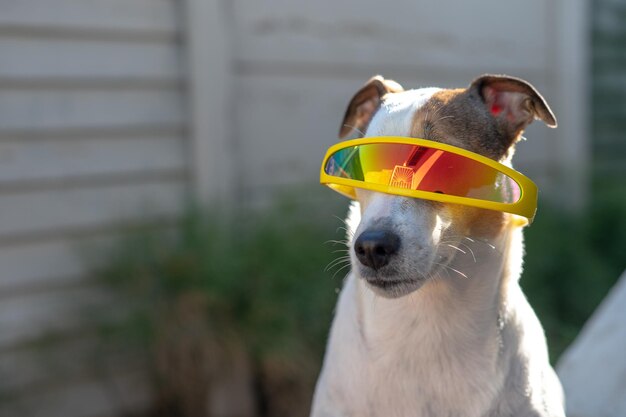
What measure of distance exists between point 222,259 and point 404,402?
2291 millimetres

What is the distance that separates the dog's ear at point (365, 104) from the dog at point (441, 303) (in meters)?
0.20

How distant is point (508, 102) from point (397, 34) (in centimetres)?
363

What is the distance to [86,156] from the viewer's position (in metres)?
4.41

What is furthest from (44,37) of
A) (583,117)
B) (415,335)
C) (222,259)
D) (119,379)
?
(583,117)

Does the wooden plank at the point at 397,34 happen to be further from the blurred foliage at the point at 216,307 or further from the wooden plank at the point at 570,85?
the blurred foliage at the point at 216,307

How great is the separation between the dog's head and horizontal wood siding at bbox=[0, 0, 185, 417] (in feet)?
7.07

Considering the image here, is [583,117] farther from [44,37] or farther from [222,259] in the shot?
[44,37]

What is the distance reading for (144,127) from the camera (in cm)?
465

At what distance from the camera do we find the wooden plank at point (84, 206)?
416cm

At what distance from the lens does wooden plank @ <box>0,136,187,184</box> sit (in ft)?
13.6

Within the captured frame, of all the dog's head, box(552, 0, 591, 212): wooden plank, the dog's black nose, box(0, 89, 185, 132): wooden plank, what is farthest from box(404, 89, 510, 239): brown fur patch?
box(552, 0, 591, 212): wooden plank

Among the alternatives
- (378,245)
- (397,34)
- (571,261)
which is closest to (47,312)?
(378,245)

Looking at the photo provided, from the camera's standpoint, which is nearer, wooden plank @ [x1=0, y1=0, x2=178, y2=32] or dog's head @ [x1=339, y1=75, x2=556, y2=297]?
dog's head @ [x1=339, y1=75, x2=556, y2=297]

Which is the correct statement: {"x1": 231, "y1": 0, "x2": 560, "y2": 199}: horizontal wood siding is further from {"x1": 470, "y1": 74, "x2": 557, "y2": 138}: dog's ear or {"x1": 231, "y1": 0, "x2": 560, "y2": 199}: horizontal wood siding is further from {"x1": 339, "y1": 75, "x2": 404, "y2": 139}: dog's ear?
{"x1": 470, "y1": 74, "x2": 557, "y2": 138}: dog's ear
